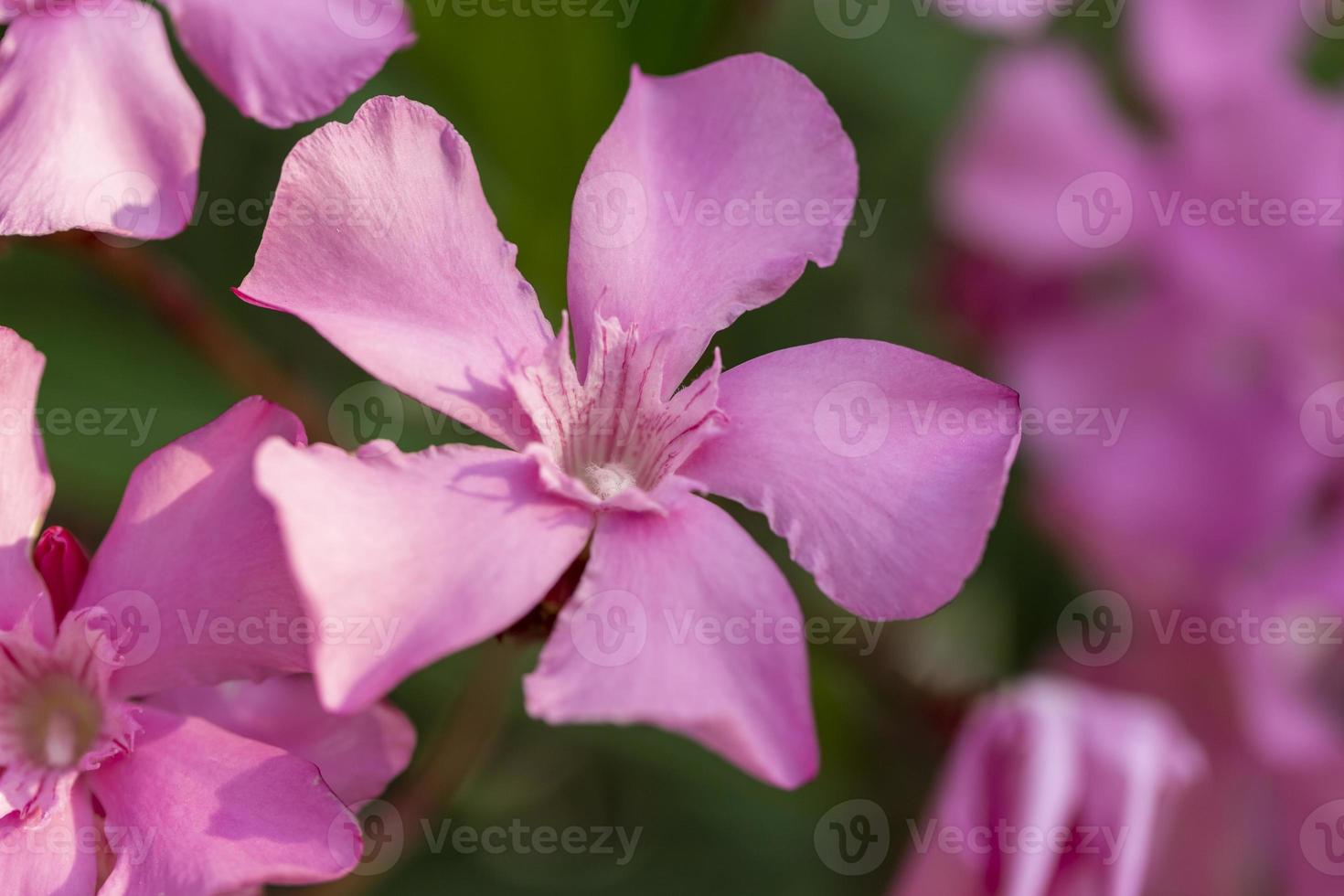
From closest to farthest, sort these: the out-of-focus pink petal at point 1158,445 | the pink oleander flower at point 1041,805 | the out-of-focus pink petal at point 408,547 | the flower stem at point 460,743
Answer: the out-of-focus pink petal at point 408,547, the pink oleander flower at point 1041,805, the flower stem at point 460,743, the out-of-focus pink petal at point 1158,445

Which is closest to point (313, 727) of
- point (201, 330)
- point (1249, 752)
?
point (201, 330)

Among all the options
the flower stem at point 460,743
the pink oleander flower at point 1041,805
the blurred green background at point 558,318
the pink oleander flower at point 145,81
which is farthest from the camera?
the blurred green background at point 558,318

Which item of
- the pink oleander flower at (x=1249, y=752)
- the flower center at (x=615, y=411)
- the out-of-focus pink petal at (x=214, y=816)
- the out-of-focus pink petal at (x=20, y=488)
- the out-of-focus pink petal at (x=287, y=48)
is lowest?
the pink oleander flower at (x=1249, y=752)

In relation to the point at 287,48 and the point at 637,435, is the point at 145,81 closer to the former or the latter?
the point at 287,48

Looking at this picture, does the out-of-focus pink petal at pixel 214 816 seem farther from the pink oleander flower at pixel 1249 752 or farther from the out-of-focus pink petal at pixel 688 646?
the pink oleander flower at pixel 1249 752

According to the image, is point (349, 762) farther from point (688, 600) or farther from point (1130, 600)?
point (1130, 600)

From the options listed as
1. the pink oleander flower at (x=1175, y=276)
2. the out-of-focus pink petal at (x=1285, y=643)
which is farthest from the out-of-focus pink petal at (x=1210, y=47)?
the out-of-focus pink petal at (x=1285, y=643)
